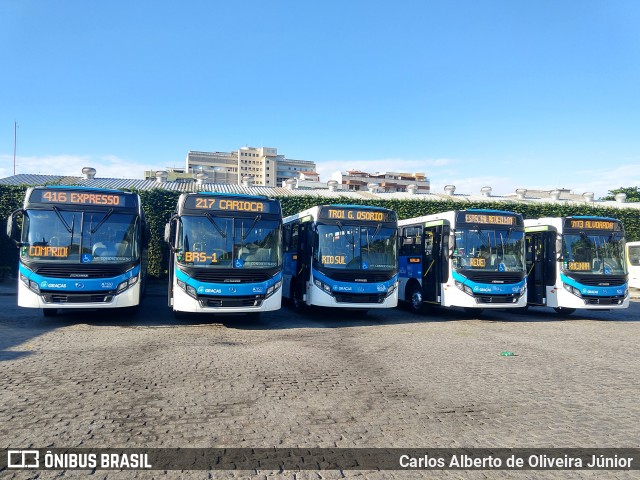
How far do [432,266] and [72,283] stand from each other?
34.2ft

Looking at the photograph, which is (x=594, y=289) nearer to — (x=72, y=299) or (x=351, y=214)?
(x=351, y=214)

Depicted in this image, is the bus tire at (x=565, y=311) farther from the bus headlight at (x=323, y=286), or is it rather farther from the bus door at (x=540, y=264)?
the bus headlight at (x=323, y=286)

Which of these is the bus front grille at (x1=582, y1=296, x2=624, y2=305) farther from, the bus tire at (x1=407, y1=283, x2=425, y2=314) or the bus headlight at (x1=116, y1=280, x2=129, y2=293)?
the bus headlight at (x1=116, y1=280, x2=129, y2=293)

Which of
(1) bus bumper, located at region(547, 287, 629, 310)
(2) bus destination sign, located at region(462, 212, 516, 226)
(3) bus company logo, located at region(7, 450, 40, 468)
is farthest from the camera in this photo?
(1) bus bumper, located at region(547, 287, 629, 310)

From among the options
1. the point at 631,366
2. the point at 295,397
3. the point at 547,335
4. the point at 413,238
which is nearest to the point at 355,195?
the point at 413,238

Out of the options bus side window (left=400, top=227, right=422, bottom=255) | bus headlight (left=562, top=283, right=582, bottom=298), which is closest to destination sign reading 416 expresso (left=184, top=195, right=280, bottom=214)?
bus side window (left=400, top=227, right=422, bottom=255)

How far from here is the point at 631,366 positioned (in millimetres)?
8430

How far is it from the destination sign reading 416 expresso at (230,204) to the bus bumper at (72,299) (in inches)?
102

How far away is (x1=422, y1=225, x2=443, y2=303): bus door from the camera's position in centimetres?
1505

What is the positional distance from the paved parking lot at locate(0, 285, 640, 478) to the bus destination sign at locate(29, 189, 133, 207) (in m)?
3.03

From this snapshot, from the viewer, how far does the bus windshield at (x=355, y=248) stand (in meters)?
13.6

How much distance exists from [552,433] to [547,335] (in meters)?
7.55

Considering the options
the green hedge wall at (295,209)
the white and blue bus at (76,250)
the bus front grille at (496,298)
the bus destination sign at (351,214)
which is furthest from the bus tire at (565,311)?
the white and blue bus at (76,250)

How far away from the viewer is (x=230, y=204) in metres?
12.0
